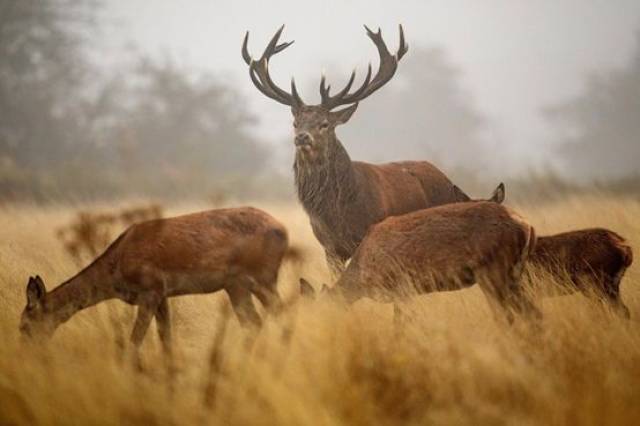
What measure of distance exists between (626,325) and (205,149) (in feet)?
107

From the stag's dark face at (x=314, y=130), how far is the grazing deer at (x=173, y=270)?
1643mm

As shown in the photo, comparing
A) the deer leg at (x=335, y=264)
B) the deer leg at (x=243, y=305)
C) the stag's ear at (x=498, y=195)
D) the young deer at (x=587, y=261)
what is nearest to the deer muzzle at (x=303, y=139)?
the deer leg at (x=335, y=264)

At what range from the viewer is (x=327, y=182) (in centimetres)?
771

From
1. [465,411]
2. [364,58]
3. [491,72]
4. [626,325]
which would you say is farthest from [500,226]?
[491,72]

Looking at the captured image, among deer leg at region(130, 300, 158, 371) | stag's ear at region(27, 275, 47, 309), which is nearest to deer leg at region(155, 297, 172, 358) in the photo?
deer leg at region(130, 300, 158, 371)

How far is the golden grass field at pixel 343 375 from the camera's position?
3.70 meters

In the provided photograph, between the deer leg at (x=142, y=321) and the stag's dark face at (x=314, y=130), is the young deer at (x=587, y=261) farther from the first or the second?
the deer leg at (x=142, y=321)

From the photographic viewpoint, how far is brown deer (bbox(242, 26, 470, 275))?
7.57 metres

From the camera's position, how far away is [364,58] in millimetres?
91812

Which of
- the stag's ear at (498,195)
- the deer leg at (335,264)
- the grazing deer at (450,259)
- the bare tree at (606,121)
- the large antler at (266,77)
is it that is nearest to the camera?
the grazing deer at (450,259)

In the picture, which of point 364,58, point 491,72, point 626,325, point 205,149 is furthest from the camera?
point 491,72

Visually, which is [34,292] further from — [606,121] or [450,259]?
[606,121]

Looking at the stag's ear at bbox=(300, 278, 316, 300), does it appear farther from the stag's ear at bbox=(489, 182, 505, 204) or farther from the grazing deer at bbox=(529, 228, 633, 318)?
the stag's ear at bbox=(489, 182, 505, 204)

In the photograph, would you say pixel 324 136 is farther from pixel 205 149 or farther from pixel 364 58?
pixel 364 58
